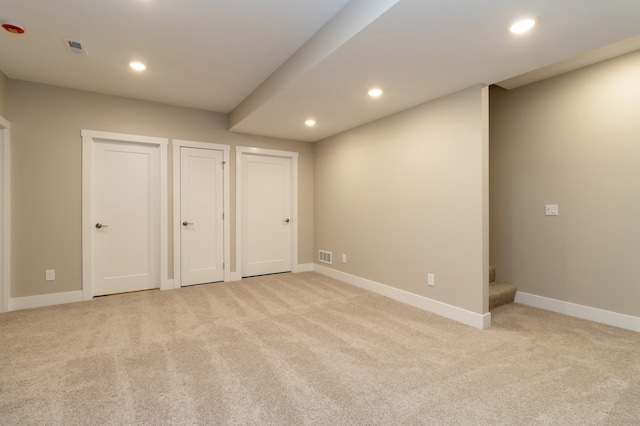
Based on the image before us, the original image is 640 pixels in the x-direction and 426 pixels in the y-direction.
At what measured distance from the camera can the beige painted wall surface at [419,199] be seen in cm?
306

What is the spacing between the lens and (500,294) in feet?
11.7

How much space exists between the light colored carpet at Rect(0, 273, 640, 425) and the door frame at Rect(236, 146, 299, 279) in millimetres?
1592

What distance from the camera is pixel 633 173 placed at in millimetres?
2916

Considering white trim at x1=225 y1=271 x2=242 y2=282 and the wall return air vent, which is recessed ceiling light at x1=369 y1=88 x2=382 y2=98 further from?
white trim at x1=225 y1=271 x2=242 y2=282

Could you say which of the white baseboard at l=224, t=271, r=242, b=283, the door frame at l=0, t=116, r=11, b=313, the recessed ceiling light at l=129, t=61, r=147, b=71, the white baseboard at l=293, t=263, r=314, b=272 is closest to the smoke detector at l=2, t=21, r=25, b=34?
the recessed ceiling light at l=129, t=61, r=147, b=71

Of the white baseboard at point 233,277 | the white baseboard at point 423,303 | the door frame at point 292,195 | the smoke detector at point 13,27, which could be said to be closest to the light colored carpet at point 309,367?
the white baseboard at point 423,303

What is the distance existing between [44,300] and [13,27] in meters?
2.94

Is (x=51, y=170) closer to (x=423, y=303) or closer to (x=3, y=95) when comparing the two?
(x=3, y=95)

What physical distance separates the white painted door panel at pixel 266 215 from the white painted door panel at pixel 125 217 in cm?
133

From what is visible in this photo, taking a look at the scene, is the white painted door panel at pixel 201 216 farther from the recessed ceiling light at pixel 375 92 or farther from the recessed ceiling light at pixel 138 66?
A: the recessed ceiling light at pixel 375 92

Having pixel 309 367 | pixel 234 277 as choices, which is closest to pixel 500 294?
pixel 309 367

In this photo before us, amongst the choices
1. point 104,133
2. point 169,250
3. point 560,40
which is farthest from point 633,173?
point 104,133

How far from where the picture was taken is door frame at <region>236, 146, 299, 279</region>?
499cm

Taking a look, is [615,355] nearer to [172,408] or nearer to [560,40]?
[560,40]
